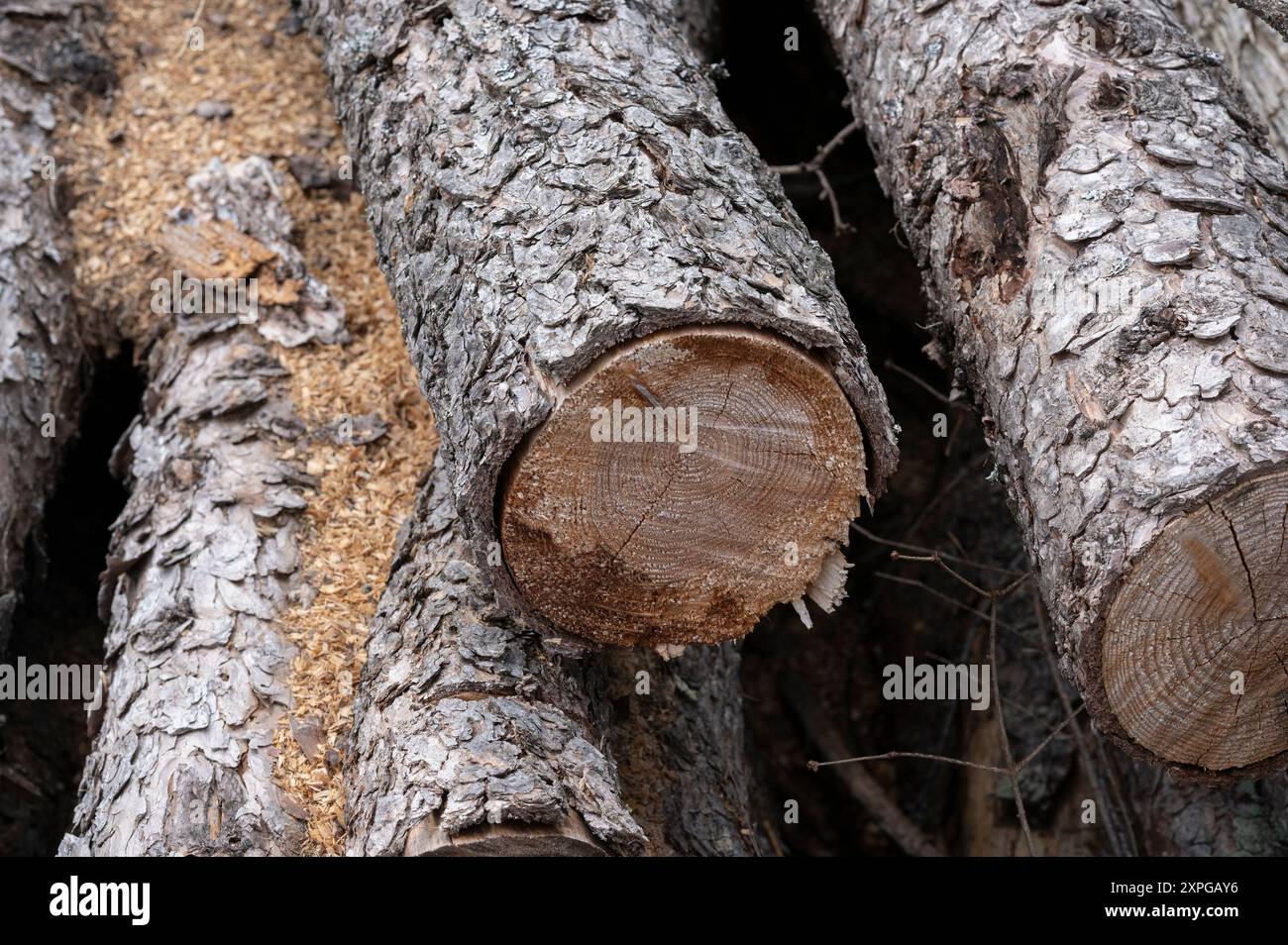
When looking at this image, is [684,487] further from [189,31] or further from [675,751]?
[189,31]

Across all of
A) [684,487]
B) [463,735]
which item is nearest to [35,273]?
[463,735]

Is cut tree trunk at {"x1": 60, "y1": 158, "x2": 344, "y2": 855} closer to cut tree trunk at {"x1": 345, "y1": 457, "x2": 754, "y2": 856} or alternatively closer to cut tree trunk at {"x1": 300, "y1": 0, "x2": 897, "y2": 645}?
cut tree trunk at {"x1": 345, "y1": 457, "x2": 754, "y2": 856}

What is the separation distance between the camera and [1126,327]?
2109mm

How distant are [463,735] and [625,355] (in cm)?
72

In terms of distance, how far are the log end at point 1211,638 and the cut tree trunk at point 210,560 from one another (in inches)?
60.7

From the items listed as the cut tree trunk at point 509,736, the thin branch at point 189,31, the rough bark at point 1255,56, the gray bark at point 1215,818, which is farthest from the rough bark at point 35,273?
the rough bark at point 1255,56

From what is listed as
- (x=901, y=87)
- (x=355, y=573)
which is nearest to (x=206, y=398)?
(x=355, y=573)

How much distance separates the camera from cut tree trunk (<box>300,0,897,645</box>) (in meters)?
2.01

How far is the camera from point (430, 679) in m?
2.28

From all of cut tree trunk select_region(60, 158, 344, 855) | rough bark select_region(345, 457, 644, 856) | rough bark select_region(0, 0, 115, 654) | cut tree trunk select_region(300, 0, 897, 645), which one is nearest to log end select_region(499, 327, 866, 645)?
cut tree trunk select_region(300, 0, 897, 645)

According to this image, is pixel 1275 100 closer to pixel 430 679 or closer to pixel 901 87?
pixel 901 87

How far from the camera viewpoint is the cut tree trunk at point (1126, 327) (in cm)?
193

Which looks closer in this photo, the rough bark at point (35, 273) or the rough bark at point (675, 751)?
the rough bark at point (675, 751)

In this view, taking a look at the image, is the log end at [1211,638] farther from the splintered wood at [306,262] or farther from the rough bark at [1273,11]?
the splintered wood at [306,262]
